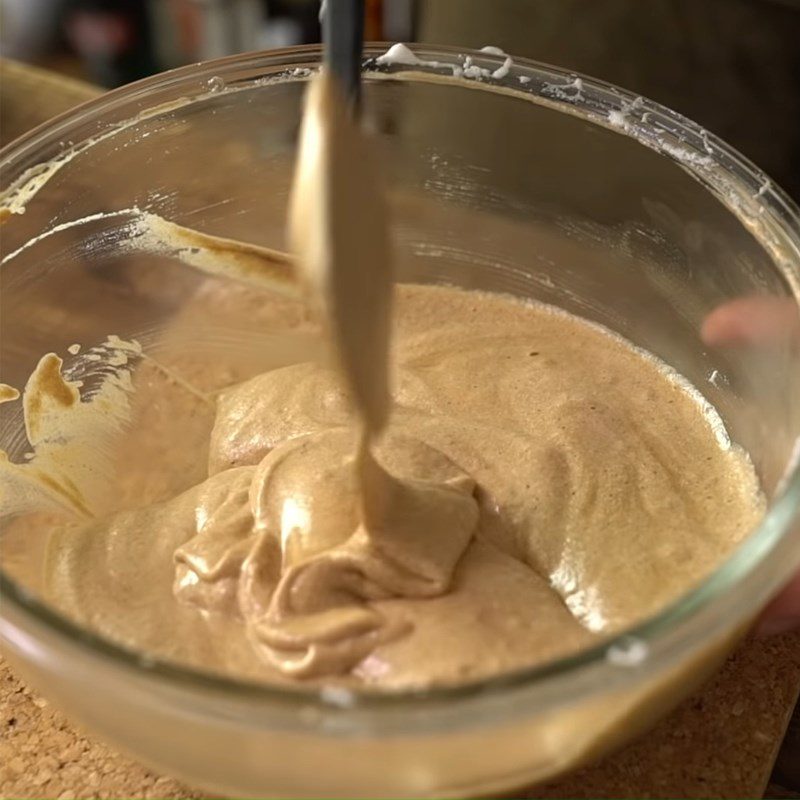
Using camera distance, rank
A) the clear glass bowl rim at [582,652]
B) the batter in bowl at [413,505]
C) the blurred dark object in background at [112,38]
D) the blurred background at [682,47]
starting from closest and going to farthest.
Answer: the clear glass bowl rim at [582,652]
the batter in bowl at [413,505]
the blurred background at [682,47]
the blurred dark object in background at [112,38]

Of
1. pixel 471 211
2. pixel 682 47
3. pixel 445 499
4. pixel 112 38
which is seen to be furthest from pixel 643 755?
pixel 112 38

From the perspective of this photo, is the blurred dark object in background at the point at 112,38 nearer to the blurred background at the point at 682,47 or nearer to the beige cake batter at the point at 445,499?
the blurred background at the point at 682,47

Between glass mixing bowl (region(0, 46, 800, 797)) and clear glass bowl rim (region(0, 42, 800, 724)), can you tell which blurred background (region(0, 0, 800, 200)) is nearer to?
glass mixing bowl (region(0, 46, 800, 797))

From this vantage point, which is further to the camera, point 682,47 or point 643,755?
point 682,47

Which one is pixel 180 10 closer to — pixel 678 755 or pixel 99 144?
pixel 99 144

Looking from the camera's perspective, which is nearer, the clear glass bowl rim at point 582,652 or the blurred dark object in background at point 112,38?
the clear glass bowl rim at point 582,652

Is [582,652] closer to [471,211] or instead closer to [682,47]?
[471,211]

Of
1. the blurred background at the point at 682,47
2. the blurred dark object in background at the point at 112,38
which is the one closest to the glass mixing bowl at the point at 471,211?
the blurred background at the point at 682,47

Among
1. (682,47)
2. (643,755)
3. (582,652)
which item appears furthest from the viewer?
(682,47)

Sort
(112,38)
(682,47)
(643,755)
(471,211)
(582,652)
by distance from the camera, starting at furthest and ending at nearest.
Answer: (112,38), (682,47), (471,211), (643,755), (582,652)
